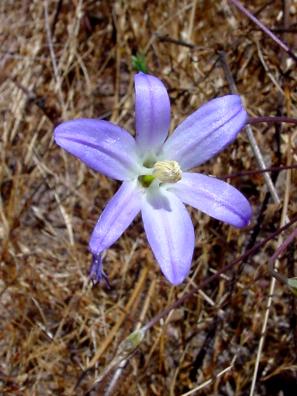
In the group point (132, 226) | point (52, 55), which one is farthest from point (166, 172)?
point (52, 55)

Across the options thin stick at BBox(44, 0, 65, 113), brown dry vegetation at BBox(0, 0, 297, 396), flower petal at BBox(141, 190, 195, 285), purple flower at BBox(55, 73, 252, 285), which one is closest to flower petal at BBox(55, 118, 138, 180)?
purple flower at BBox(55, 73, 252, 285)

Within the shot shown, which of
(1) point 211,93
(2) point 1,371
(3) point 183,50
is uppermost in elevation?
(3) point 183,50

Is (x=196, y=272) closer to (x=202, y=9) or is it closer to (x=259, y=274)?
(x=259, y=274)

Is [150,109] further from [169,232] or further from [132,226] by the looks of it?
[132,226]

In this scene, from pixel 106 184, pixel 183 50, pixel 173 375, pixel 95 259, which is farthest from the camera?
pixel 183 50

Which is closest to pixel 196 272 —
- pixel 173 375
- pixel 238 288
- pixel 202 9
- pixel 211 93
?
pixel 238 288

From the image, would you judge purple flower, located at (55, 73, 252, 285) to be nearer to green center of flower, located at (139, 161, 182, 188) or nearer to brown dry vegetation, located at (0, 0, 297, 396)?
green center of flower, located at (139, 161, 182, 188)
